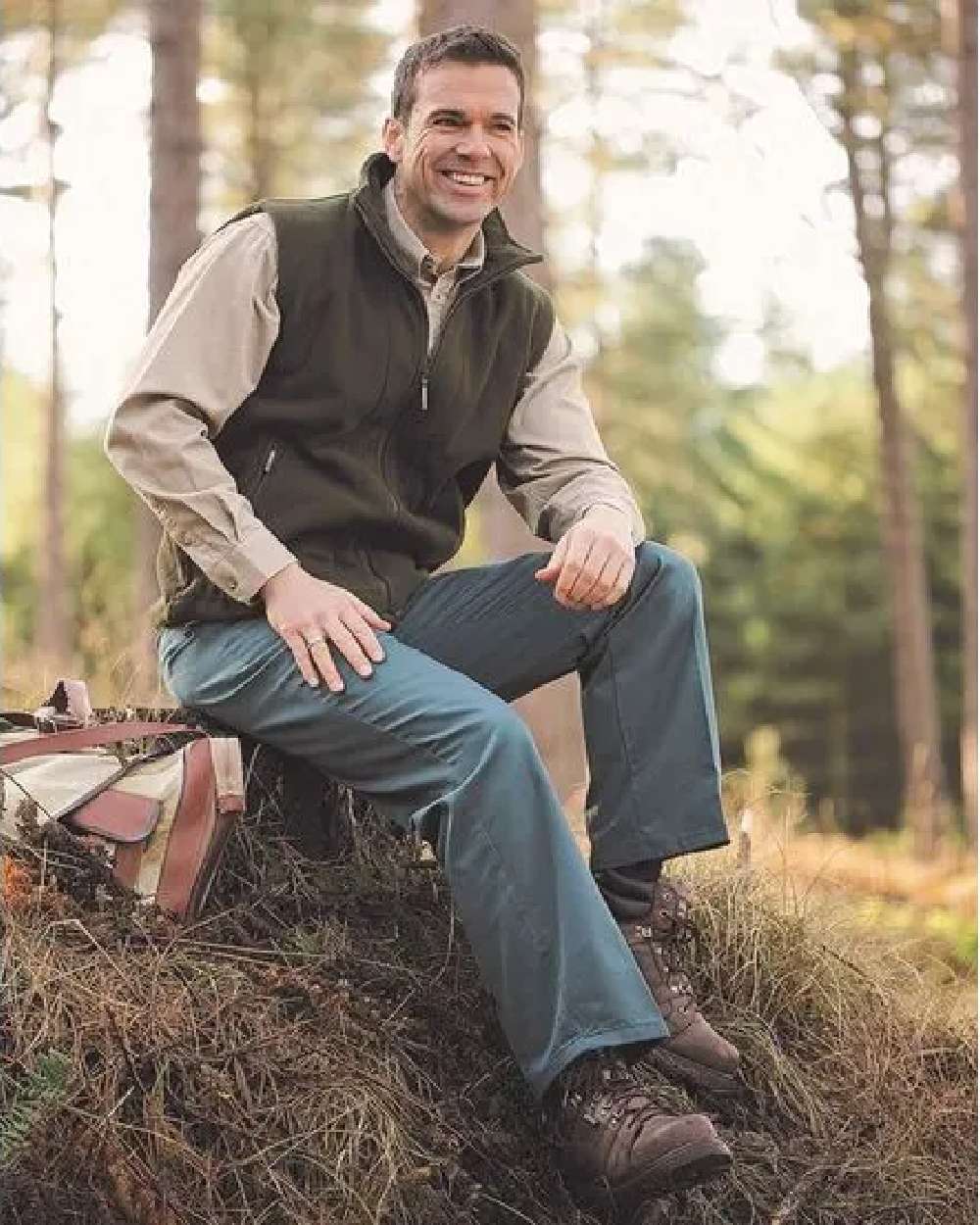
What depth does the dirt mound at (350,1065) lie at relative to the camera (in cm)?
267

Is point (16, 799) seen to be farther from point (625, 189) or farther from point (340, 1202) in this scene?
point (625, 189)

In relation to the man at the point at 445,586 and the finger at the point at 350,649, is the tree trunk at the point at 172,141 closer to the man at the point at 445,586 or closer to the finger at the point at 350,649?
the man at the point at 445,586

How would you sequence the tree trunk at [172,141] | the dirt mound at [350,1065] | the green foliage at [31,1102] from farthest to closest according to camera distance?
1. the tree trunk at [172,141]
2. the dirt mound at [350,1065]
3. the green foliage at [31,1102]

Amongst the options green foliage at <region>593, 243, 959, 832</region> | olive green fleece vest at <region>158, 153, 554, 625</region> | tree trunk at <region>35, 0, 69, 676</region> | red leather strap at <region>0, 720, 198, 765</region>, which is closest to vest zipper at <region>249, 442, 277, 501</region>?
olive green fleece vest at <region>158, 153, 554, 625</region>

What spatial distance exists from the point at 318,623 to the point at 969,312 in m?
6.77

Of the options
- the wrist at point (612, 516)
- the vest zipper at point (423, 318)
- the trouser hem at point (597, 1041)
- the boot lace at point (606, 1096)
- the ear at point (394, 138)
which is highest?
the ear at point (394, 138)

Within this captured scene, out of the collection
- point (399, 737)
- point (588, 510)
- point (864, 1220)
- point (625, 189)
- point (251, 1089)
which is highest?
point (625, 189)

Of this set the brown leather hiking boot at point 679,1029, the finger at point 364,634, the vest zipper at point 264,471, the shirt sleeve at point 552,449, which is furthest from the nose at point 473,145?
the brown leather hiking boot at point 679,1029

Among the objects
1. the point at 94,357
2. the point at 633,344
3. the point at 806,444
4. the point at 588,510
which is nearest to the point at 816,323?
the point at 806,444

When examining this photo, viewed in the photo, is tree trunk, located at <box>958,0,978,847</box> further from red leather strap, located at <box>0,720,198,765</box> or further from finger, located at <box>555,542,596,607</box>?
red leather strap, located at <box>0,720,198,765</box>

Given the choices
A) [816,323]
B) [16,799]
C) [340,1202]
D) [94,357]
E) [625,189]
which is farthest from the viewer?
[816,323]

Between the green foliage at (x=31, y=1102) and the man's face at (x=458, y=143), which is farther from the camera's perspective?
the man's face at (x=458, y=143)

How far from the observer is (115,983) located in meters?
2.82

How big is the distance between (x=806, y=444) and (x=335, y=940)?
56.6 ft
